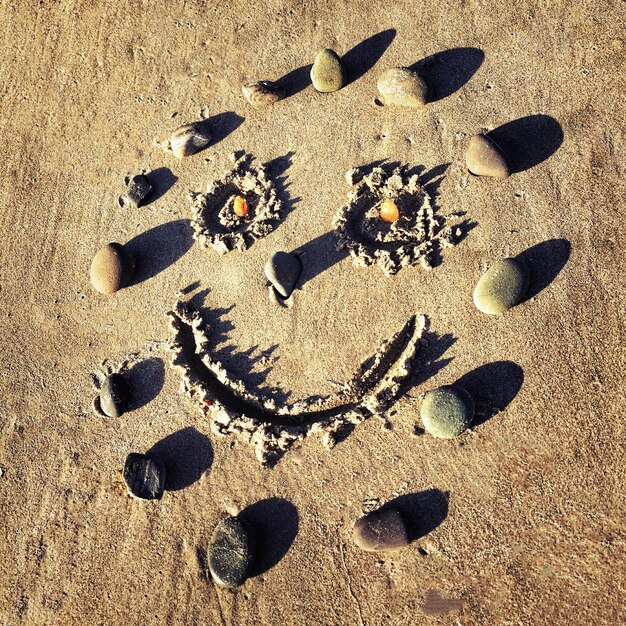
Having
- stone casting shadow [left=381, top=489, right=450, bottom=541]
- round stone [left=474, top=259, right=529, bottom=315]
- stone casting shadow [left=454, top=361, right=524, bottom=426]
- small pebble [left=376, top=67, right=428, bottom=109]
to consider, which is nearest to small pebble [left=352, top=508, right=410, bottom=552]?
stone casting shadow [left=381, top=489, right=450, bottom=541]

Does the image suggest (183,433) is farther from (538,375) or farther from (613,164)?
(613,164)

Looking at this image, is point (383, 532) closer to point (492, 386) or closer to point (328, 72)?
point (492, 386)

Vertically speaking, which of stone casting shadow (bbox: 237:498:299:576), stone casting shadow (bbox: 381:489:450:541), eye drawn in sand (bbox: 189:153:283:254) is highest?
eye drawn in sand (bbox: 189:153:283:254)

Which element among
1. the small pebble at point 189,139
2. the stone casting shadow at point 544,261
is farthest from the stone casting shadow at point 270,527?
the small pebble at point 189,139

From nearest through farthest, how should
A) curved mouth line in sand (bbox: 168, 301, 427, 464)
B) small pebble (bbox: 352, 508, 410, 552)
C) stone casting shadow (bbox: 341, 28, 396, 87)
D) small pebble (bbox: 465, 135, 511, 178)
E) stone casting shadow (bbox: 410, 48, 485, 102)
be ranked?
small pebble (bbox: 352, 508, 410, 552) → curved mouth line in sand (bbox: 168, 301, 427, 464) → small pebble (bbox: 465, 135, 511, 178) → stone casting shadow (bbox: 410, 48, 485, 102) → stone casting shadow (bbox: 341, 28, 396, 87)

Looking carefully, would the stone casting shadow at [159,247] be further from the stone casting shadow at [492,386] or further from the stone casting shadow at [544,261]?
the stone casting shadow at [544,261]

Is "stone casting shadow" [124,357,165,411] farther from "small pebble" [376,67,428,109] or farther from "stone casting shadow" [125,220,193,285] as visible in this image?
"small pebble" [376,67,428,109]

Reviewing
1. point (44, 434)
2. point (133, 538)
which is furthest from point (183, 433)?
point (44, 434)
